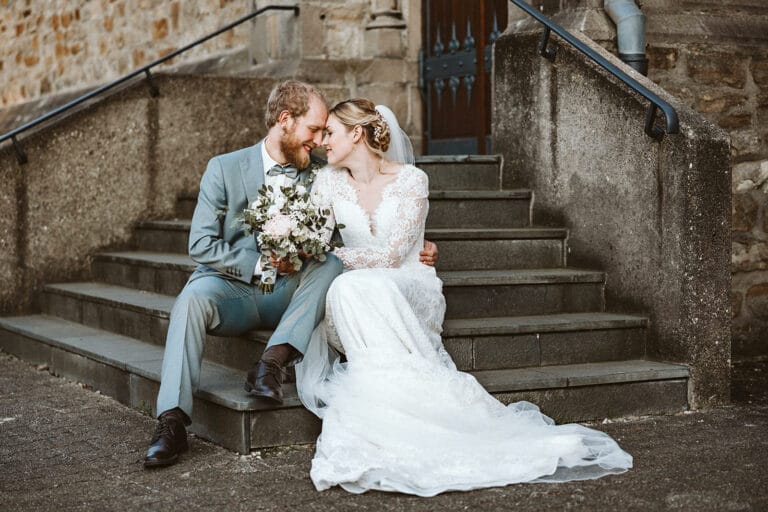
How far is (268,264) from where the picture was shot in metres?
5.27

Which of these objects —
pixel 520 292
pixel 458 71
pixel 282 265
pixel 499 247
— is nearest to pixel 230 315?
pixel 282 265

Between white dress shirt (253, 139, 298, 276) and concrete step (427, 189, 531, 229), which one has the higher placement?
white dress shirt (253, 139, 298, 276)

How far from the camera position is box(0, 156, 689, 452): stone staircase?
5.46 m

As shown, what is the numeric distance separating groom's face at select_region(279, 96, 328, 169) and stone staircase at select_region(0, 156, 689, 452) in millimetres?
935

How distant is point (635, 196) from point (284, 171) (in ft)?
6.49

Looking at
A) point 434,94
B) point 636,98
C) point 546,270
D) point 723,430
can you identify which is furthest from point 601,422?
point 434,94

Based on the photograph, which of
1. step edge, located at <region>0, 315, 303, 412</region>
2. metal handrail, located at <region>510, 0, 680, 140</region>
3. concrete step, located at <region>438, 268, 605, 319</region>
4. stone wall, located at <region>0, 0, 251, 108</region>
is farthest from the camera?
stone wall, located at <region>0, 0, 251, 108</region>

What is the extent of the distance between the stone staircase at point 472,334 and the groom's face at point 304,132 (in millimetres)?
935

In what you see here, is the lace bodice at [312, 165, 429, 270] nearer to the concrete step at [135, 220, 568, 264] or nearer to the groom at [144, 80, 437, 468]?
the groom at [144, 80, 437, 468]

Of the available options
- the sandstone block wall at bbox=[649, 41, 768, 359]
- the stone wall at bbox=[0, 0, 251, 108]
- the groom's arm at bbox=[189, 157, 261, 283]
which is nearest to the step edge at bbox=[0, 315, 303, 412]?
the groom's arm at bbox=[189, 157, 261, 283]

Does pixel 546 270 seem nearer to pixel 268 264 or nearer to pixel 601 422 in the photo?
pixel 601 422

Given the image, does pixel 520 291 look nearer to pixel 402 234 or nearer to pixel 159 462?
pixel 402 234

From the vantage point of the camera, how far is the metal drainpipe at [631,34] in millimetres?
6922

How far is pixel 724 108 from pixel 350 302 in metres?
3.67
